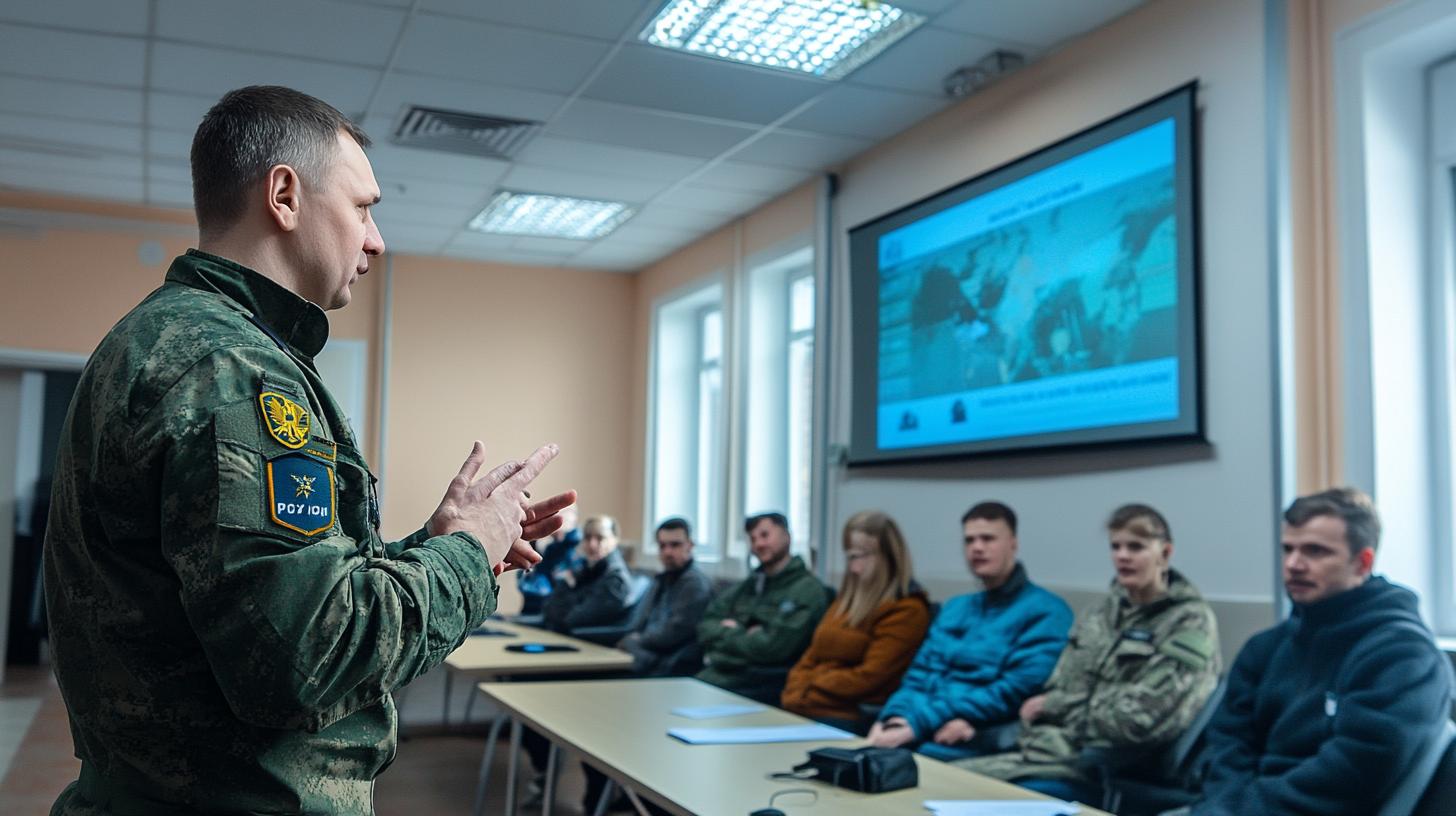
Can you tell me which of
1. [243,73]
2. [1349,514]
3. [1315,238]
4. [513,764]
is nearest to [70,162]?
[243,73]

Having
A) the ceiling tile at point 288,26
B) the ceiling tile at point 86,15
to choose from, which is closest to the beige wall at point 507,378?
the ceiling tile at point 288,26

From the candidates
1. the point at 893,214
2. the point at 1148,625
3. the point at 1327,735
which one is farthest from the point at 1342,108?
the point at 893,214

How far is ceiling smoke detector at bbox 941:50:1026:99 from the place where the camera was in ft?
16.3

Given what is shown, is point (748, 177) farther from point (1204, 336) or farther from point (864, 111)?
point (1204, 336)

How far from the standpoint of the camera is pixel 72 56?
5.12m

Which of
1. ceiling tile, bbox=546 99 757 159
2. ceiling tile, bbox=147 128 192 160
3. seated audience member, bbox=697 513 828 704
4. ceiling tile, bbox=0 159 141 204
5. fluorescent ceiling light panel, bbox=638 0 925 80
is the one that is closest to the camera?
fluorescent ceiling light panel, bbox=638 0 925 80

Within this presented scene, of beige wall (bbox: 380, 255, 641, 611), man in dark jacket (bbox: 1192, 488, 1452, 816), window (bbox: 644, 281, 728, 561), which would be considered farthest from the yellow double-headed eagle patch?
window (bbox: 644, 281, 728, 561)

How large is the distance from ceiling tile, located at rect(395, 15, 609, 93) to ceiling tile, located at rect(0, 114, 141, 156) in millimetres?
1975

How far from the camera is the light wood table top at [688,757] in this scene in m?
2.38

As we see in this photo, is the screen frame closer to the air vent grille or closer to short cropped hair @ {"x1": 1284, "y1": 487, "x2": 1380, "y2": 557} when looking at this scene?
short cropped hair @ {"x1": 1284, "y1": 487, "x2": 1380, "y2": 557}

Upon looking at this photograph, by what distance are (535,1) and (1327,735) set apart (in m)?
3.41

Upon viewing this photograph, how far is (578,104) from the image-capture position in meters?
5.66

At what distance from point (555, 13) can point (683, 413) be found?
4.85 metres

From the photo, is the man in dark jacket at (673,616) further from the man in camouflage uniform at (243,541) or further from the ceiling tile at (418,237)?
the man in camouflage uniform at (243,541)
